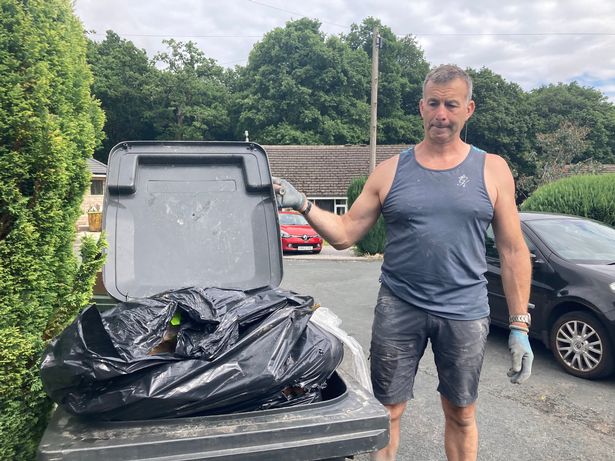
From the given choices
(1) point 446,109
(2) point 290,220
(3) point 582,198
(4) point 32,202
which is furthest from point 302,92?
(4) point 32,202

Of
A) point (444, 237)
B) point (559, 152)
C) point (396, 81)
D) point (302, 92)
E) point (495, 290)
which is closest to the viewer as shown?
point (444, 237)

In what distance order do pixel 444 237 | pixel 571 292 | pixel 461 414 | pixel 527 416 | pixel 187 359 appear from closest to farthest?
1. pixel 187 359
2. pixel 444 237
3. pixel 461 414
4. pixel 527 416
5. pixel 571 292

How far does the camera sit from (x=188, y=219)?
9.55 ft

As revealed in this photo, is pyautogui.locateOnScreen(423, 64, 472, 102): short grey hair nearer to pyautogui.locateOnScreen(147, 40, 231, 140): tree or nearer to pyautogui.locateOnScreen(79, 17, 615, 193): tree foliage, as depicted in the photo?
pyautogui.locateOnScreen(79, 17, 615, 193): tree foliage

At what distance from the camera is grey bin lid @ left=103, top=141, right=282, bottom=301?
271cm

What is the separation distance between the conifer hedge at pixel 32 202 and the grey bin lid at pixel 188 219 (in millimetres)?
608

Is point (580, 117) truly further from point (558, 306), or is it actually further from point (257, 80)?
point (558, 306)

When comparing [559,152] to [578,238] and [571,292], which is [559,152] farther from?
[571,292]

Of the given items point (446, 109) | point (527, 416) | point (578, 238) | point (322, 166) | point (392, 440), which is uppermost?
point (446, 109)

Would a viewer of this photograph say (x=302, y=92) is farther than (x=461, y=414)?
Yes

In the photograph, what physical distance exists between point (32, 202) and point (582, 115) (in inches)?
1786

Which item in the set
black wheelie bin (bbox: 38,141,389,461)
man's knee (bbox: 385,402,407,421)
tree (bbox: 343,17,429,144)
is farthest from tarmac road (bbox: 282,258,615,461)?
tree (bbox: 343,17,429,144)

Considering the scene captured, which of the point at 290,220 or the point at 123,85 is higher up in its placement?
the point at 123,85

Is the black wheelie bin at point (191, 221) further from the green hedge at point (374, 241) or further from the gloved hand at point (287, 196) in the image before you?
the green hedge at point (374, 241)
